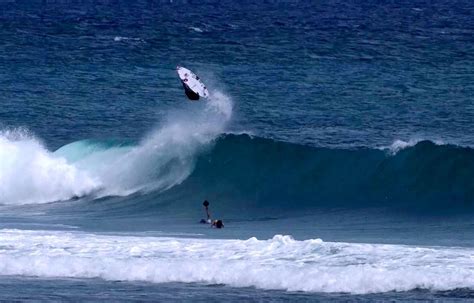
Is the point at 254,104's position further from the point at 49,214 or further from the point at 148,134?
the point at 49,214

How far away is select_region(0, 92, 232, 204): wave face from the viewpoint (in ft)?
116

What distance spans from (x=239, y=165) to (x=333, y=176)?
2.48 meters

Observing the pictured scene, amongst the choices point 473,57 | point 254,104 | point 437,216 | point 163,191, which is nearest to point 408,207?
point 437,216

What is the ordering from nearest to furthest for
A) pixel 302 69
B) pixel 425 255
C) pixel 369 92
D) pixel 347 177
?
pixel 425 255, pixel 347 177, pixel 369 92, pixel 302 69

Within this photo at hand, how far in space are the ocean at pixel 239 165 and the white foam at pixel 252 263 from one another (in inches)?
1.5

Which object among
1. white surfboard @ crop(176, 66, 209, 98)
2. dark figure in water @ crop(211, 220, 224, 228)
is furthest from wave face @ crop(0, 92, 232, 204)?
dark figure in water @ crop(211, 220, 224, 228)

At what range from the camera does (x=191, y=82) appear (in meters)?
38.7

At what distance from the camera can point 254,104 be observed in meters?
43.2

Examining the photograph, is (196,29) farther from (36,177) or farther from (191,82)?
(36,177)

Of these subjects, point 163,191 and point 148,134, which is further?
point 148,134

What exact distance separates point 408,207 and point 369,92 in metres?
13.3

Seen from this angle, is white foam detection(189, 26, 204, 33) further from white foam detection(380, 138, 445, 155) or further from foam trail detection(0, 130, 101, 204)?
white foam detection(380, 138, 445, 155)

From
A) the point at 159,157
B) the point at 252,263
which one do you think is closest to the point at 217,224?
the point at 252,263

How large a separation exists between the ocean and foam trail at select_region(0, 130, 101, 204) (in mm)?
59
